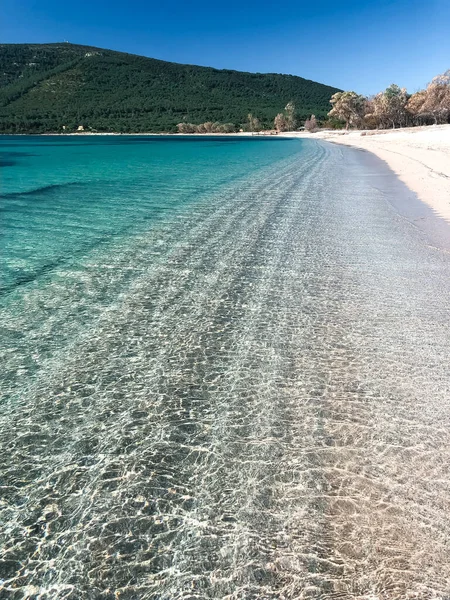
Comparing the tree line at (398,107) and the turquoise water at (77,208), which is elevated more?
the tree line at (398,107)

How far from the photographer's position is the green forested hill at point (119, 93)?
13262 cm

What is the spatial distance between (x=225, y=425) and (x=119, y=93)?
574 ft

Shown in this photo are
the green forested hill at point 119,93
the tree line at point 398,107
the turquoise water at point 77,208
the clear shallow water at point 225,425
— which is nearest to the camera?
the clear shallow water at point 225,425

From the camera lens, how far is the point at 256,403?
3809 millimetres

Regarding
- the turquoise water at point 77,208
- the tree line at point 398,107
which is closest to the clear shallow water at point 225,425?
the turquoise water at point 77,208

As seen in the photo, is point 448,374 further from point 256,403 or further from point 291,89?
point 291,89

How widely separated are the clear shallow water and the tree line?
68.0 m

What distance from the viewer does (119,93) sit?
15588cm

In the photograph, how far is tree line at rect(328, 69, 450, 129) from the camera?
63.4 m

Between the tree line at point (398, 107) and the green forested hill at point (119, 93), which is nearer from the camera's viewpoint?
the tree line at point (398, 107)

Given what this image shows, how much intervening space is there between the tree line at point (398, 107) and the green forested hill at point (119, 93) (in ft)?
133

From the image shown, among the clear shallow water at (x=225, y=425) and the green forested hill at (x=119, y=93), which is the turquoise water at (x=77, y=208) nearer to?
the clear shallow water at (x=225, y=425)

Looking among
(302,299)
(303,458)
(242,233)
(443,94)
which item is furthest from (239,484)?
(443,94)

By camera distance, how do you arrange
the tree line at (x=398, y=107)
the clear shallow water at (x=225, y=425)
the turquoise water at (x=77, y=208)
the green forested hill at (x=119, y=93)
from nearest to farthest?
the clear shallow water at (x=225, y=425), the turquoise water at (x=77, y=208), the tree line at (x=398, y=107), the green forested hill at (x=119, y=93)
